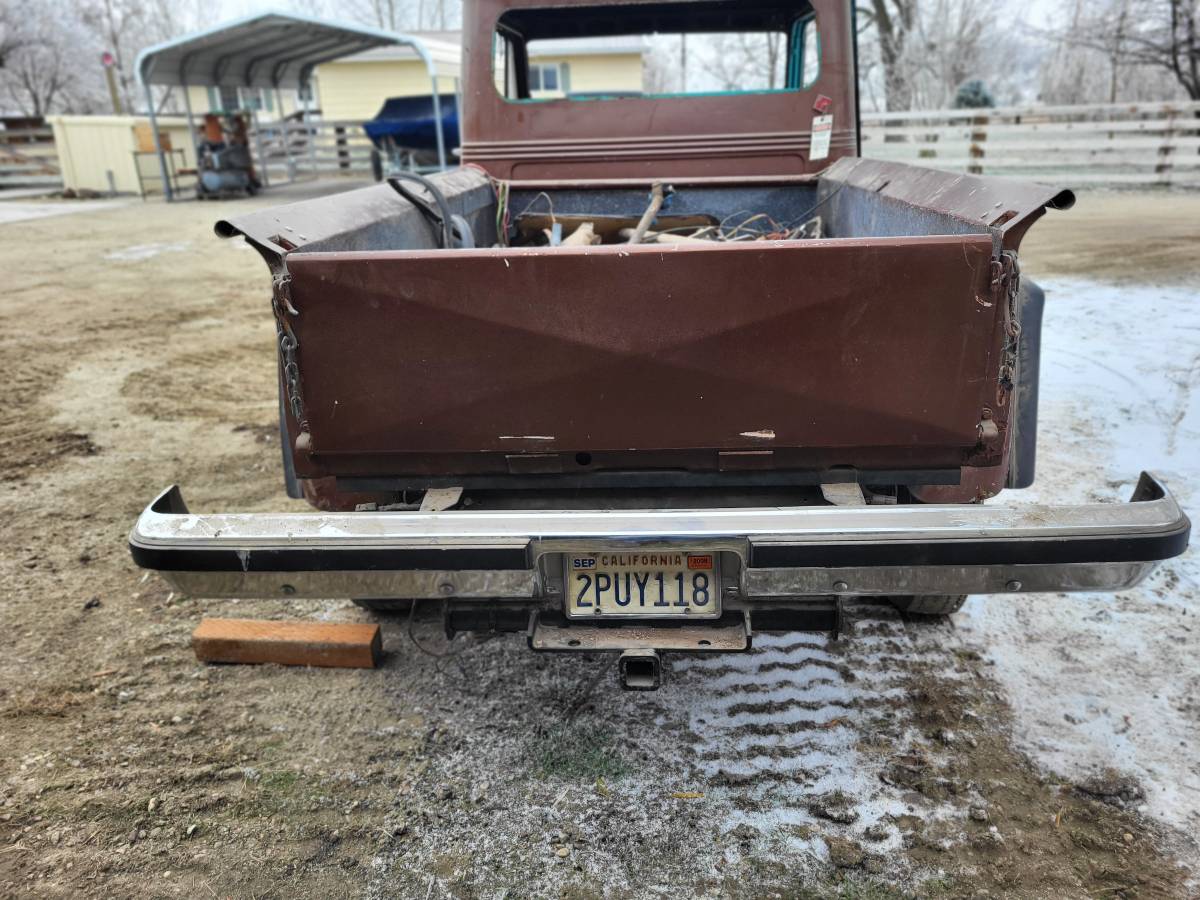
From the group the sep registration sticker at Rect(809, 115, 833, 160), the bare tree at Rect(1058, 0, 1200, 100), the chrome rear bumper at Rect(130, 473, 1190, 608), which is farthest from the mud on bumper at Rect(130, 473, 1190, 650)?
the bare tree at Rect(1058, 0, 1200, 100)

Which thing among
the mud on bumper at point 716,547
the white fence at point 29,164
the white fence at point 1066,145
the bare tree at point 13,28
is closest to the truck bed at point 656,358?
the mud on bumper at point 716,547

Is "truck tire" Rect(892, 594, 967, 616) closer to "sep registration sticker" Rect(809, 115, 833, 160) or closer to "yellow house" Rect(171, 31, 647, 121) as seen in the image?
"sep registration sticker" Rect(809, 115, 833, 160)

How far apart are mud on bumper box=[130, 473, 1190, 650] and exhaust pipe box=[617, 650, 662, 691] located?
0.84ft

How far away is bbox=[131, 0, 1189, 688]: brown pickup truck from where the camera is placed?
1.86 m

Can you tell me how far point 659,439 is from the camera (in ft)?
6.76

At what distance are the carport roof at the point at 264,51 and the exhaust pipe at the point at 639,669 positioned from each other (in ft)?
43.4

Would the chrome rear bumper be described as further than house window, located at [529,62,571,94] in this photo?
No

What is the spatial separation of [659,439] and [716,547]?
1.08 feet

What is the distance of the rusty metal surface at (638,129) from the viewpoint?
13.7 ft

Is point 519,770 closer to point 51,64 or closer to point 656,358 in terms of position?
point 656,358

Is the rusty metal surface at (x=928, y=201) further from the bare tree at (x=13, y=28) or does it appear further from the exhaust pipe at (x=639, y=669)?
the bare tree at (x=13, y=28)

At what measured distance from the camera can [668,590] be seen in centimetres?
204

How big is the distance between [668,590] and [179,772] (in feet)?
4.81

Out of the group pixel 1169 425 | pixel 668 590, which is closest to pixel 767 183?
pixel 1169 425
